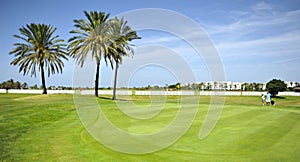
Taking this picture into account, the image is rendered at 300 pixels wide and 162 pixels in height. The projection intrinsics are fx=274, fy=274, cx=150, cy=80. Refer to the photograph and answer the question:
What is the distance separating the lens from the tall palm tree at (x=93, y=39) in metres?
Result: 36.6

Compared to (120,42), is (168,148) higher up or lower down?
lower down

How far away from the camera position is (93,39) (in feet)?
124

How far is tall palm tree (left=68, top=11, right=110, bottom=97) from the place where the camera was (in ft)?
120

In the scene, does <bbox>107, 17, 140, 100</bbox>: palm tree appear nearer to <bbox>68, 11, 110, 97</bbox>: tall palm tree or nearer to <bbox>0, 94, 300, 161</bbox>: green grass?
<bbox>68, 11, 110, 97</bbox>: tall palm tree

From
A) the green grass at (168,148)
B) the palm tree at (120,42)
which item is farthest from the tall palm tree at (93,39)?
the green grass at (168,148)

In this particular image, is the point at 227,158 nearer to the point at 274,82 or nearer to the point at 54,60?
the point at 54,60

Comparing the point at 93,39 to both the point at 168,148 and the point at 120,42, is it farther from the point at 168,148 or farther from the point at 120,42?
the point at 168,148

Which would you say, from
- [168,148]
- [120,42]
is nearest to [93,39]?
[120,42]

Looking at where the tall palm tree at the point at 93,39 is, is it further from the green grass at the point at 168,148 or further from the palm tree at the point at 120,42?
the green grass at the point at 168,148

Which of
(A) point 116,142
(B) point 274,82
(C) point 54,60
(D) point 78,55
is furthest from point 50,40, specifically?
(B) point 274,82

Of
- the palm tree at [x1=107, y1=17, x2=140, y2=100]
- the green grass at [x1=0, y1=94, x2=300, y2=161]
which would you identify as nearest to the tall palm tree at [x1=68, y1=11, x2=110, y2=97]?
the palm tree at [x1=107, y1=17, x2=140, y2=100]

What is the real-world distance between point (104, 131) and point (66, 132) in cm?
171

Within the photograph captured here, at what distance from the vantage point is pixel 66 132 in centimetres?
1243

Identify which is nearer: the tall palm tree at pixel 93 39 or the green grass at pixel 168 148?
the green grass at pixel 168 148
